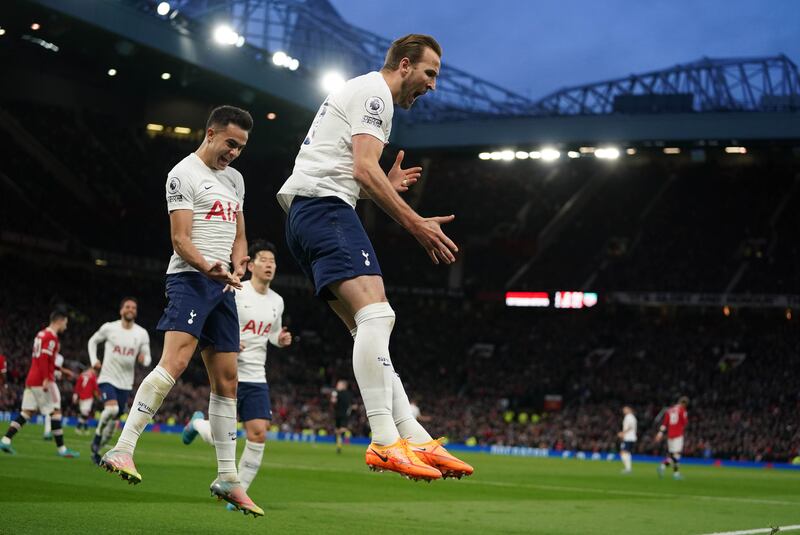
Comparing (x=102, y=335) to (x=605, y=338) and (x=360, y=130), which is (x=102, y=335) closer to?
(x=360, y=130)

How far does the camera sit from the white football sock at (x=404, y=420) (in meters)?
5.90

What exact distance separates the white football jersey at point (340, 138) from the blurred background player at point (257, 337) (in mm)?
4787

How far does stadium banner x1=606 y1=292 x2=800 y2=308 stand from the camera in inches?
1933

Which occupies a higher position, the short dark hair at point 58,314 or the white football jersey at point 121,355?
the short dark hair at point 58,314

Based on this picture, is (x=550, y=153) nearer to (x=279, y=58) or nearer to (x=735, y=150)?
(x=735, y=150)

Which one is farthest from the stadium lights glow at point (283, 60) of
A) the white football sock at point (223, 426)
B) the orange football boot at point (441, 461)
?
the orange football boot at point (441, 461)

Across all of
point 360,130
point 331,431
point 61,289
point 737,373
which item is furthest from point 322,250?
point 737,373

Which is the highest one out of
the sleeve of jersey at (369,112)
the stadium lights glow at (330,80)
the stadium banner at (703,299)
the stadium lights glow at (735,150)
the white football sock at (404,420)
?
the stadium lights glow at (330,80)

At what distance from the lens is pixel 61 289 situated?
42.9 metres

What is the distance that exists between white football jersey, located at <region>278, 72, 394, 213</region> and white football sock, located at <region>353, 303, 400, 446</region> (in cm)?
68

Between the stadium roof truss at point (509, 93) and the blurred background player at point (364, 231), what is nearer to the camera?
the blurred background player at point (364, 231)

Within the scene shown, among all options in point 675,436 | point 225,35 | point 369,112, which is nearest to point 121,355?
point 369,112

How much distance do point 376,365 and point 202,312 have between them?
2158 mm

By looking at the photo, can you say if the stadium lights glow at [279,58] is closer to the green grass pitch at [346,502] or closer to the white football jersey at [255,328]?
the green grass pitch at [346,502]
